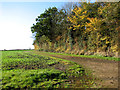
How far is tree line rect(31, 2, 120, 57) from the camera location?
1320 cm

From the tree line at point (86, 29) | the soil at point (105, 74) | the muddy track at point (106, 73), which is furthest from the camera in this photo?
the tree line at point (86, 29)

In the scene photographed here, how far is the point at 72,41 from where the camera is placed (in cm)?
2034

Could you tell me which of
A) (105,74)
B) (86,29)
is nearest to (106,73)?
(105,74)

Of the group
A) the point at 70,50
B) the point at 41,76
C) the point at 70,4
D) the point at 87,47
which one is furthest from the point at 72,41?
the point at 41,76

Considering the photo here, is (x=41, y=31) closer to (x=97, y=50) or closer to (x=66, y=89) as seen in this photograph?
(x=97, y=50)

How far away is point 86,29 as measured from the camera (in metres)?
16.3

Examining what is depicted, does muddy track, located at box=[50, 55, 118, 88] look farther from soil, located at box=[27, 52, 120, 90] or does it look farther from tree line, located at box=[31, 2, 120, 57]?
tree line, located at box=[31, 2, 120, 57]

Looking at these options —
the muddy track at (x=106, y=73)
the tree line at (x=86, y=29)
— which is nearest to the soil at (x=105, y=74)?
the muddy track at (x=106, y=73)

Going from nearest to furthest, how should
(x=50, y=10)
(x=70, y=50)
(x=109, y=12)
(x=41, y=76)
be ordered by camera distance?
(x=41, y=76)
(x=109, y=12)
(x=70, y=50)
(x=50, y=10)

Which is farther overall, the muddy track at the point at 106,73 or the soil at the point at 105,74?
the muddy track at the point at 106,73

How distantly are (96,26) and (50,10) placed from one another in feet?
55.5

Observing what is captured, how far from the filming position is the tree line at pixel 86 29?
1320 centimetres

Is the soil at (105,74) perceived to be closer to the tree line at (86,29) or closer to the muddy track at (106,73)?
the muddy track at (106,73)

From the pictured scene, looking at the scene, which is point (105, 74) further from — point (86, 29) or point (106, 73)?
point (86, 29)
